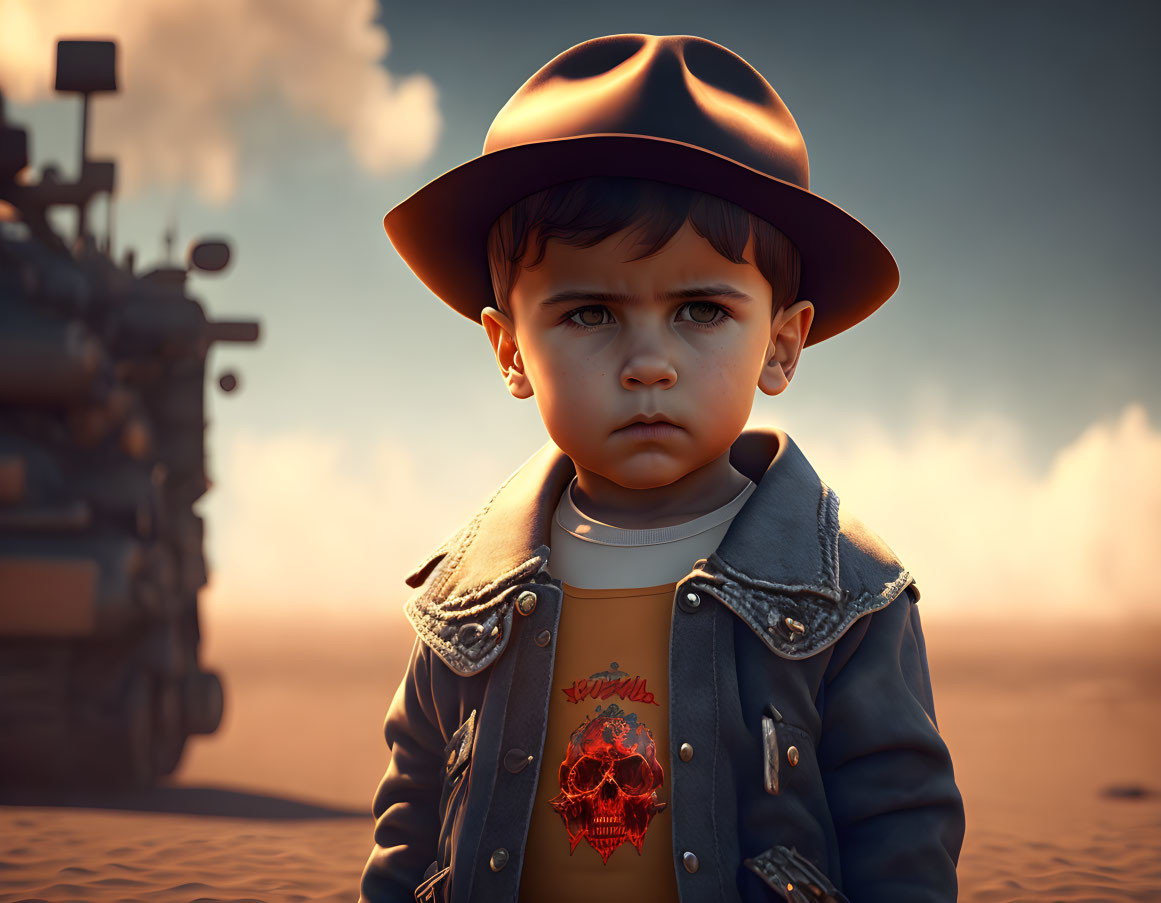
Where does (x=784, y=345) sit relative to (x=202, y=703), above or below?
above

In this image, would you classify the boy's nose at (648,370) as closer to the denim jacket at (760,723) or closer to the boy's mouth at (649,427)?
the boy's mouth at (649,427)

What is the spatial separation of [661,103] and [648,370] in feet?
1.59

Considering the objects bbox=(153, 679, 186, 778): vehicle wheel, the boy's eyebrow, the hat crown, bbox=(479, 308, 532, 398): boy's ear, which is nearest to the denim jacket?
bbox=(479, 308, 532, 398): boy's ear

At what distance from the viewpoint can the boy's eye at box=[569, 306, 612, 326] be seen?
190 centimetres

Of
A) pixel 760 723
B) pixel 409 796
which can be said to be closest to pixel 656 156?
pixel 760 723

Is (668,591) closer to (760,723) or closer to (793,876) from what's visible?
(760,723)

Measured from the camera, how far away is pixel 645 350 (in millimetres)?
1826

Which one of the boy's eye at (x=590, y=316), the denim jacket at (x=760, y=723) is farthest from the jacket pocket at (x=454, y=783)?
the boy's eye at (x=590, y=316)

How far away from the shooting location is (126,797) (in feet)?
25.3

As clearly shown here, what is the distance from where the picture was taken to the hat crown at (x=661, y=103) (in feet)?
6.14

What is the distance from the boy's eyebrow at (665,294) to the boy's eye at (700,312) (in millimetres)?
33

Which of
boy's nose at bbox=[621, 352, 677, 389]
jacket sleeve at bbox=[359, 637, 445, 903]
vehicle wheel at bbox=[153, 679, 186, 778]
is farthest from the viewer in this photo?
vehicle wheel at bbox=[153, 679, 186, 778]

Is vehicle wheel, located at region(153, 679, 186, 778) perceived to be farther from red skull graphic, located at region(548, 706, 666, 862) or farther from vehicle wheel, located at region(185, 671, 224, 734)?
red skull graphic, located at region(548, 706, 666, 862)

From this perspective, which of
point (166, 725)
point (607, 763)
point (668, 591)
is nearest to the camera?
point (607, 763)
